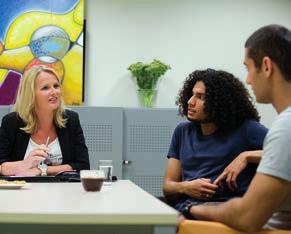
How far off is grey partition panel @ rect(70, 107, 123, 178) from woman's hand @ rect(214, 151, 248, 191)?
1.98m

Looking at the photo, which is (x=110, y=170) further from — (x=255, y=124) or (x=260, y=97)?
(x=260, y=97)

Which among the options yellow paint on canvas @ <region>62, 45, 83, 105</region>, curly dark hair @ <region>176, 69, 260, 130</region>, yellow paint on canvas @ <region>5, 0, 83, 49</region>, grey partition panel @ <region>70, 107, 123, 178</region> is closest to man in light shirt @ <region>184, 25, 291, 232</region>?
curly dark hair @ <region>176, 69, 260, 130</region>

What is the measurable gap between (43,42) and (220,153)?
2585 mm

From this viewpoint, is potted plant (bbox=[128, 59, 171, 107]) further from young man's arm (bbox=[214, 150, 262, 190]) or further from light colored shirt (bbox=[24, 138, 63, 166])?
young man's arm (bbox=[214, 150, 262, 190])

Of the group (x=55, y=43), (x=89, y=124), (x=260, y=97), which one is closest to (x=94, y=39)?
(x=55, y=43)

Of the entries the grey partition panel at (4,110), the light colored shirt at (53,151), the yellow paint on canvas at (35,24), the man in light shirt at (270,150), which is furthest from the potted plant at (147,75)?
the man in light shirt at (270,150)

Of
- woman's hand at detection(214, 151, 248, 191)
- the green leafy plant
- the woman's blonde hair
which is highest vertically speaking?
the green leafy plant

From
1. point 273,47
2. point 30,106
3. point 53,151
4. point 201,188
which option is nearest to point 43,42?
point 30,106

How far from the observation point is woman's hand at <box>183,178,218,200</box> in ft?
6.96

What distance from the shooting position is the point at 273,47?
57.6 inches

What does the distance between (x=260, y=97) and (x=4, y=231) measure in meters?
0.88

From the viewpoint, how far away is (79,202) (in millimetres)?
1396

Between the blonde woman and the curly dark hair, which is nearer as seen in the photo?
the curly dark hair

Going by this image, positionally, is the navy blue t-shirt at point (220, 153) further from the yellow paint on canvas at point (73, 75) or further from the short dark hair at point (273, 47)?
the yellow paint on canvas at point (73, 75)
